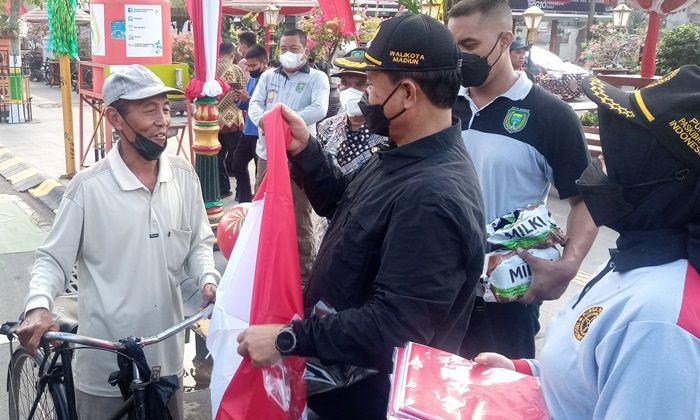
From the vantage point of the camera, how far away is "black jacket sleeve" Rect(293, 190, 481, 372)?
1.75 meters

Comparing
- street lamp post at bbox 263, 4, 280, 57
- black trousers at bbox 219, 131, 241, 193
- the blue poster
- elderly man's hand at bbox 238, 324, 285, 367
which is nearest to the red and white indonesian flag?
elderly man's hand at bbox 238, 324, 285, 367

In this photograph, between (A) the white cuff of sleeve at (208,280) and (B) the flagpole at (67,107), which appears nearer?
(A) the white cuff of sleeve at (208,280)

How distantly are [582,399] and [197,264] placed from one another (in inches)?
71.4

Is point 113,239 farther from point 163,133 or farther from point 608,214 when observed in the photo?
point 608,214

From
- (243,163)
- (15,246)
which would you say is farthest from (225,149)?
(15,246)

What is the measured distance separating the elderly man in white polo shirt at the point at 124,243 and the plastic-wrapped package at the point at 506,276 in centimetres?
105

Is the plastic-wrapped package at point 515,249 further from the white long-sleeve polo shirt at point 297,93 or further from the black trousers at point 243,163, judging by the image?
the black trousers at point 243,163

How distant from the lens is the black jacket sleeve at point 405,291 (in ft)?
5.74

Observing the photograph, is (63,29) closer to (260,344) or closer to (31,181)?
(31,181)

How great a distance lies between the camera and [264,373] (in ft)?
6.46

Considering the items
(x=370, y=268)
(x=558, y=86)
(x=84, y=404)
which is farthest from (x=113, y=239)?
(x=558, y=86)

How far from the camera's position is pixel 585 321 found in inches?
54.3

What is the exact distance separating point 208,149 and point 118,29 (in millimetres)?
2143

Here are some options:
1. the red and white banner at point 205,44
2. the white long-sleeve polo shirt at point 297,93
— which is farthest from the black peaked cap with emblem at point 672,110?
the white long-sleeve polo shirt at point 297,93
